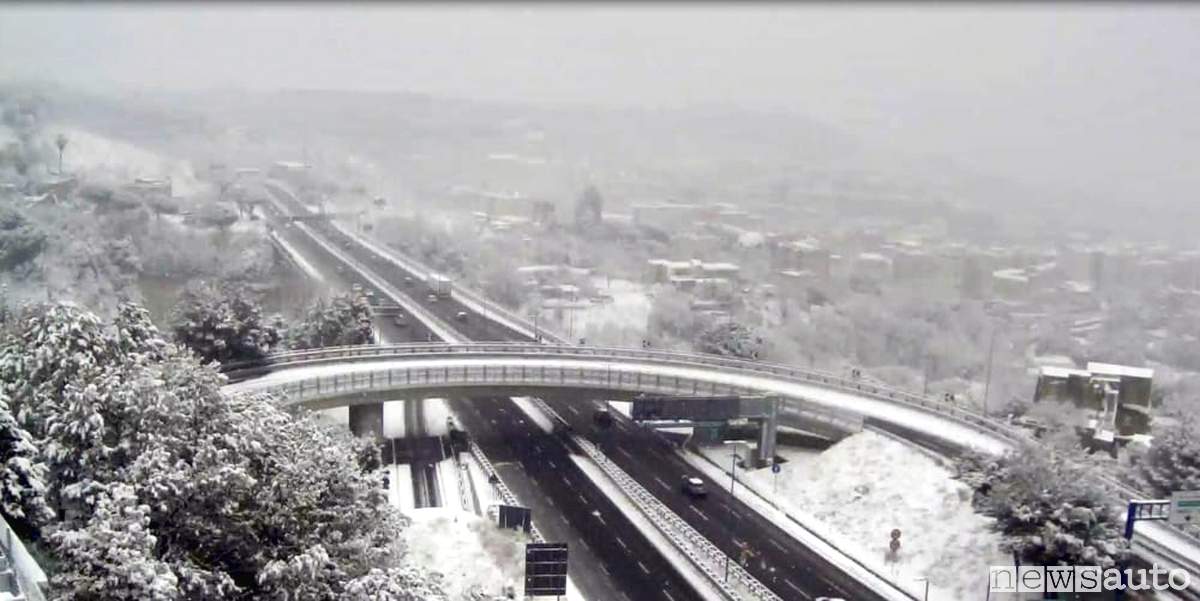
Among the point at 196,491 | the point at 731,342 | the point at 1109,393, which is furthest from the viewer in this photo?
the point at 731,342

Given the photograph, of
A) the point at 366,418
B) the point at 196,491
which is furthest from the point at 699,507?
the point at 196,491

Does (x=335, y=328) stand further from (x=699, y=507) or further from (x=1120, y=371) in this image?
(x=1120, y=371)

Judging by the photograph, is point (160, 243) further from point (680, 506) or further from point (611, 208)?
point (611, 208)

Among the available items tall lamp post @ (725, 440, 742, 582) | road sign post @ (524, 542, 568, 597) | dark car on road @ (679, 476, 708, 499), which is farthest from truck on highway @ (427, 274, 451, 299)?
road sign post @ (524, 542, 568, 597)

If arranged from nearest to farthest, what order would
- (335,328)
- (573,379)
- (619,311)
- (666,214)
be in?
1. (573,379)
2. (335,328)
3. (619,311)
4. (666,214)

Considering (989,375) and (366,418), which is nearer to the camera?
(366,418)

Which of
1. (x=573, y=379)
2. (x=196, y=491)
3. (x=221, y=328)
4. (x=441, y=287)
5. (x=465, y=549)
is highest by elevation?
(x=196, y=491)
